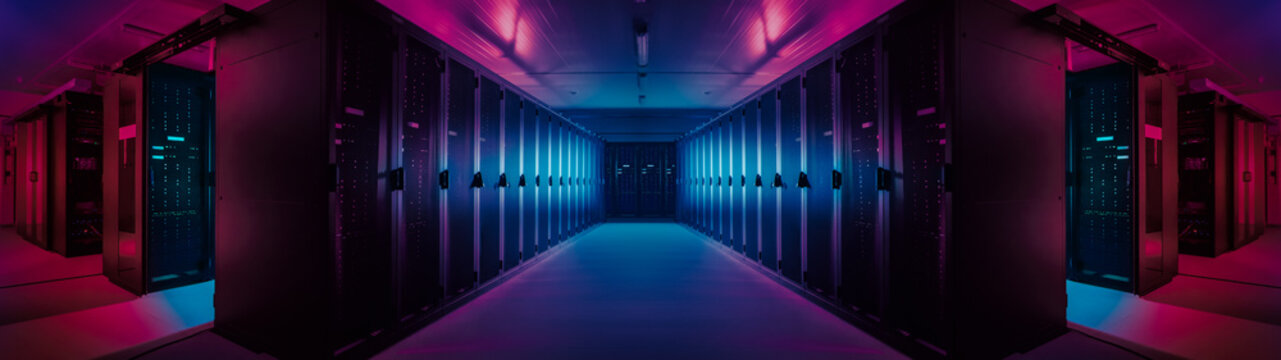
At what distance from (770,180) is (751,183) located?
0.62m

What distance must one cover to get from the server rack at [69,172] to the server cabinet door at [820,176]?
990 cm

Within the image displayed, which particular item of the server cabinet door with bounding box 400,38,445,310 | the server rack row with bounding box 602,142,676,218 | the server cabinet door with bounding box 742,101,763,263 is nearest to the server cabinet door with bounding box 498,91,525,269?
the server cabinet door with bounding box 400,38,445,310

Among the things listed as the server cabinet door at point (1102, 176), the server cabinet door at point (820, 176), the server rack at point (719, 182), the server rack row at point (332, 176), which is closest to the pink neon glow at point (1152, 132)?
the server cabinet door at point (1102, 176)

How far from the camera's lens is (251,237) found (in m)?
2.31

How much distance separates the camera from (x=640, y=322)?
2.93 metres

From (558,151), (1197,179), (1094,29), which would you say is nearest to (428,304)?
(558,151)

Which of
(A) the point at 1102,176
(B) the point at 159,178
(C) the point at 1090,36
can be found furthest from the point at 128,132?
(A) the point at 1102,176

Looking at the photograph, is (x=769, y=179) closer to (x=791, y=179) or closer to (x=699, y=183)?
(x=791, y=179)

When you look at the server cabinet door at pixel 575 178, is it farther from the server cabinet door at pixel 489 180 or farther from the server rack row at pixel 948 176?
the server rack row at pixel 948 176

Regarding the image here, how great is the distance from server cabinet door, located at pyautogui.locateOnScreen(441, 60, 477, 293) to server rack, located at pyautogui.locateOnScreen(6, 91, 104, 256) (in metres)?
6.95

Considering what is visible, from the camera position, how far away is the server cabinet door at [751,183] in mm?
4871

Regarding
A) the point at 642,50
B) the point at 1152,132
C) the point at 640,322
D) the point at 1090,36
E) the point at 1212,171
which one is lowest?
the point at 640,322

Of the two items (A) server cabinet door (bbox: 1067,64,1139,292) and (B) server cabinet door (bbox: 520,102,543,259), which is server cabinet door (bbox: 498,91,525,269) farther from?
(A) server cabinet door (bbox: 1067,64,1139,292)

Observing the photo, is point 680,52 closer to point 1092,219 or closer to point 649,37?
point 649,37
